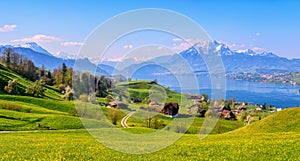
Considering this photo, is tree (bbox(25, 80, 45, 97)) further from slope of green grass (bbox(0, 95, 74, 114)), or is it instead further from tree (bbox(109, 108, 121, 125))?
tree (bbox(109, 108, 121, 125))

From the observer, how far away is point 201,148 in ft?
82.3

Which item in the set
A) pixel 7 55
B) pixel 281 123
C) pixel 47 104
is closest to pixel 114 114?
pixel 47 104

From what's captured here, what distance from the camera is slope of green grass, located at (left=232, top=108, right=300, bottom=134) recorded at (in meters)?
44.8

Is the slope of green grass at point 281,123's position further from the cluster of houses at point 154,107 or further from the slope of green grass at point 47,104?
the slope of green grass at point 47,104

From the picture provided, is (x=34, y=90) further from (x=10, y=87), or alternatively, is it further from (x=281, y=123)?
(x=281, y=123)

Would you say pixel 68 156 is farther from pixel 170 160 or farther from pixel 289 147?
pixel 289 147

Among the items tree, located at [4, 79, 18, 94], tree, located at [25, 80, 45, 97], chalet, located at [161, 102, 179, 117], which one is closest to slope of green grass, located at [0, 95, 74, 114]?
tree, located at [4, 79, 18, 94]

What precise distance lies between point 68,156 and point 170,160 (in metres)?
7.07

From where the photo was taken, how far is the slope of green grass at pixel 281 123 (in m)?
44.8

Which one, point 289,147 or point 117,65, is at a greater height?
point 117,65

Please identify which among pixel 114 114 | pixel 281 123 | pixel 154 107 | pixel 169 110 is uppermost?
pixel 154 107

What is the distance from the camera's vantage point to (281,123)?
46625 millimetres

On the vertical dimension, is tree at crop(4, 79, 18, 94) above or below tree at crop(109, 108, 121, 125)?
above

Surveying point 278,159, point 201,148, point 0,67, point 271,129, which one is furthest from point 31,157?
point 0,67
